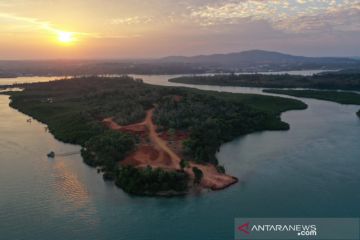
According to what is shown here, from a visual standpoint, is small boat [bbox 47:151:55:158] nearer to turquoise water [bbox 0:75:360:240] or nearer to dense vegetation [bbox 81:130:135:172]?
turquoise water [bbox 0:75:360:240]

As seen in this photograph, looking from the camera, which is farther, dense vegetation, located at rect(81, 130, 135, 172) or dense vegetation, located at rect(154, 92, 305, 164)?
dense vegetation, located at rect(154, 92, 305, 164)

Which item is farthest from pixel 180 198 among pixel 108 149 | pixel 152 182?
pixel 108 149

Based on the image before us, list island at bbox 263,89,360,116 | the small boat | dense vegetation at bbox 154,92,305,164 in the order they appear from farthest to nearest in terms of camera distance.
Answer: island at bbox 263,89,360,116 < the small boat < dense vegetation at bbox 154,92,305,164

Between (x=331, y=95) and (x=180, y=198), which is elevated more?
(x=331, y=95)

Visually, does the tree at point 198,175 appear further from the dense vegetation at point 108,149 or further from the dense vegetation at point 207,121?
the dense vegetation at point 108,149

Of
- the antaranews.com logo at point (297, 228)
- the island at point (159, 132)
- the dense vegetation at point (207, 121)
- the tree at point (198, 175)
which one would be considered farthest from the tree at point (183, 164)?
the antaranews.com logo at point (297, 228)

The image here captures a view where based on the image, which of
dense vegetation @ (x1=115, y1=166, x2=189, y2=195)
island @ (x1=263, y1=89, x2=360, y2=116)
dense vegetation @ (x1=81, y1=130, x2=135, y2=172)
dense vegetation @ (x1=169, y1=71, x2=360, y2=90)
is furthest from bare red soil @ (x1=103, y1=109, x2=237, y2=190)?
dense vegetation @ (x1=169, y1=71, x2=360, y2=90)

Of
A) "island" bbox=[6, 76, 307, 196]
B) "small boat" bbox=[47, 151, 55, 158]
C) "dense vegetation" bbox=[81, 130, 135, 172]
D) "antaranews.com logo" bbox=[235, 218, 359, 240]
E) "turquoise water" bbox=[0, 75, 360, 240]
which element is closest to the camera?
"antaranews.com logo" bbox=[235, 218, 359, 240]

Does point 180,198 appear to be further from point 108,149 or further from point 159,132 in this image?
point 159,132
